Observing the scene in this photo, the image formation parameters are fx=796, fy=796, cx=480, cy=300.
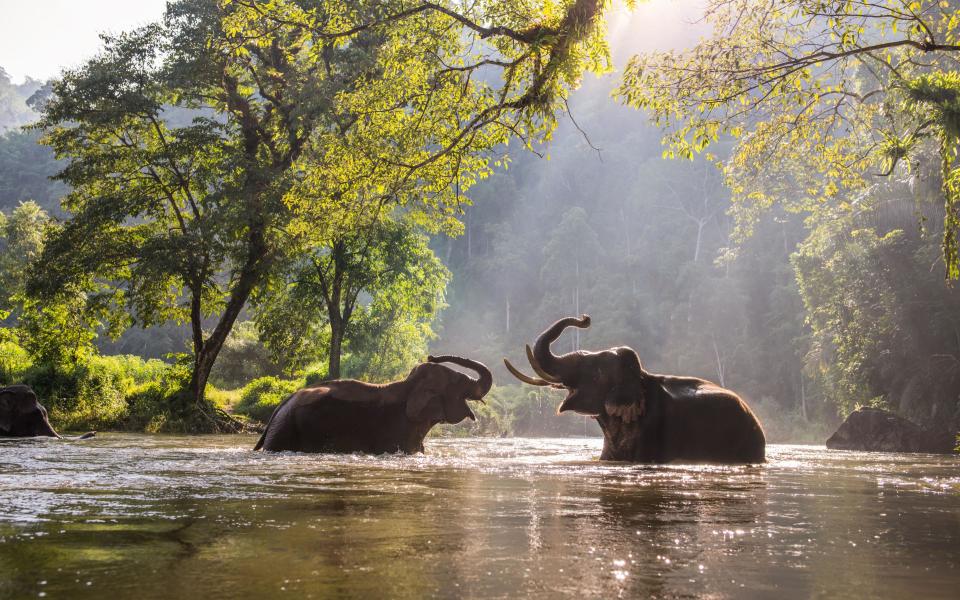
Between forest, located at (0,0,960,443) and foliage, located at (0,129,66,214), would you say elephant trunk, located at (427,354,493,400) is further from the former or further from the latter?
foliage, located at (0,129,66,214)

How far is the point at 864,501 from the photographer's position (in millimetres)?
4832

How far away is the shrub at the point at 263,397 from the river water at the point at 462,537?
1946cm

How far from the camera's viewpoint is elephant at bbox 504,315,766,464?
8695 millimetres

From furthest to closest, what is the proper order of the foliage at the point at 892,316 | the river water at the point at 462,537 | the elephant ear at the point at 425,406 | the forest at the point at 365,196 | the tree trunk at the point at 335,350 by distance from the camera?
the foliage at the point at 892,316 → the tree trunk at the point at 335,350 → the forest at the point at 365,196 → the elephant ear at the point at 425,406 → the river water at the point at 462,537

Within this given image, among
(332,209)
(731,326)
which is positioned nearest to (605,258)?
(731,326)

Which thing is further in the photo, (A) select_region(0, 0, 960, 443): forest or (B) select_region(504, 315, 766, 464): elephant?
(A) select_region(0, 0, 960, 443): forest

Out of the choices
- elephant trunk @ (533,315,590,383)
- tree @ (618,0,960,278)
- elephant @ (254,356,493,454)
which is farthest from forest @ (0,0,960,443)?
elephant @ (254,356,493,454)

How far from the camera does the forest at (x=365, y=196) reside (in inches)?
435

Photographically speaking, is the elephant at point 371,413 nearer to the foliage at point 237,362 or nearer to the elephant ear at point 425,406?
the elephant ear at point 425,406

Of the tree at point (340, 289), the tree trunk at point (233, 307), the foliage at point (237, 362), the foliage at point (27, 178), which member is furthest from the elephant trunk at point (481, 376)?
the foliage at point (27, 178)

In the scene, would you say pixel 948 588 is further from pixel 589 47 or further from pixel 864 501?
pixel 589 47

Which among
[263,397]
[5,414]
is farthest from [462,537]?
[263,397]

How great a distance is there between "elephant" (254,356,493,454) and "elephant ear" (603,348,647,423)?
1.97 metres

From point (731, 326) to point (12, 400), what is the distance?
62586mm
